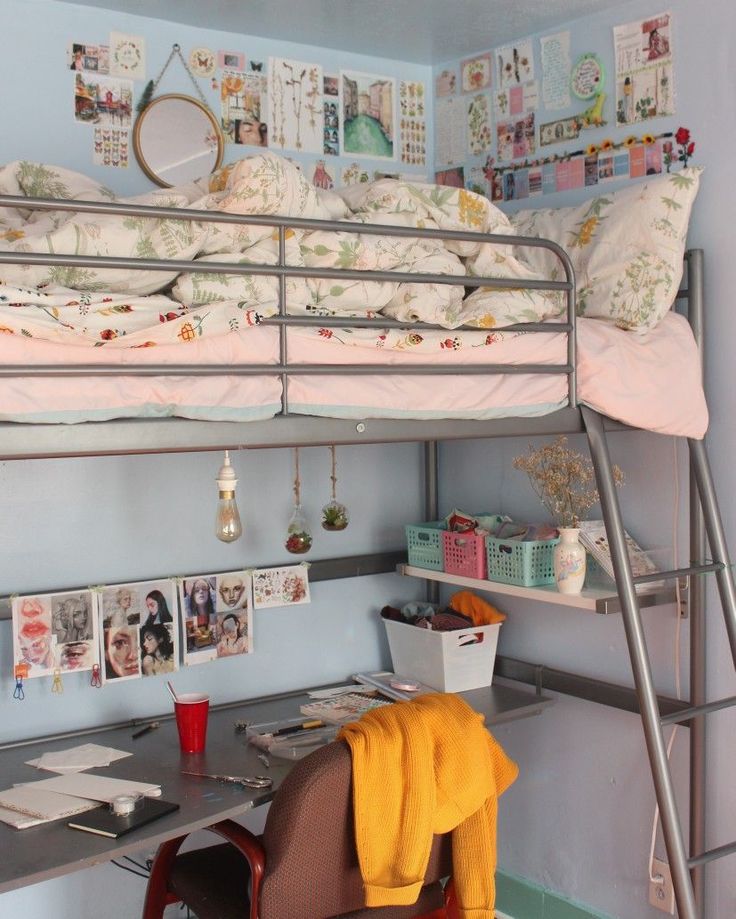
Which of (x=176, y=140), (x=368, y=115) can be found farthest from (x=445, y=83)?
(x=176, y=140)

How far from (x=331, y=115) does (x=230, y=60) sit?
347 mm

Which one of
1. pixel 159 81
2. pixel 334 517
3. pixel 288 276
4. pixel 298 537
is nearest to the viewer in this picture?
pixel 288 276

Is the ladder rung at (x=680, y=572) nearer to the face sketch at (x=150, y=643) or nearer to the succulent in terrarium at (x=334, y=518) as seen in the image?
the succulent in terrarium at (x=334, y=518)

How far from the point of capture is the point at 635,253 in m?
2.51

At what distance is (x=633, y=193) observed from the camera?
103 inches

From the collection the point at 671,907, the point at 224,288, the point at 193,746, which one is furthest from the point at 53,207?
the point at 671,907

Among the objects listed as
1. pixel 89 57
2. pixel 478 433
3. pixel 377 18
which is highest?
pixel 377 18

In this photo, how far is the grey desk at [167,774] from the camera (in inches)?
79.4

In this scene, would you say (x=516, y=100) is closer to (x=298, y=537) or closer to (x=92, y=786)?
(x=298, y=537)

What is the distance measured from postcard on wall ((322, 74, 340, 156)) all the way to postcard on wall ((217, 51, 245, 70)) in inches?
10.7

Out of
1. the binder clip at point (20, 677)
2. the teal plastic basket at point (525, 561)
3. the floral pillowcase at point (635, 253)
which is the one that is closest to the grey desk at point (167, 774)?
the binder clip at point (20, 677)

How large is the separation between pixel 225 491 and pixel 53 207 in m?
0.77

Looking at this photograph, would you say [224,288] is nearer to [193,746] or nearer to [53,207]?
[53,207]

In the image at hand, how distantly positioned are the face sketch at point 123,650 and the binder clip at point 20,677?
221 millimetres
